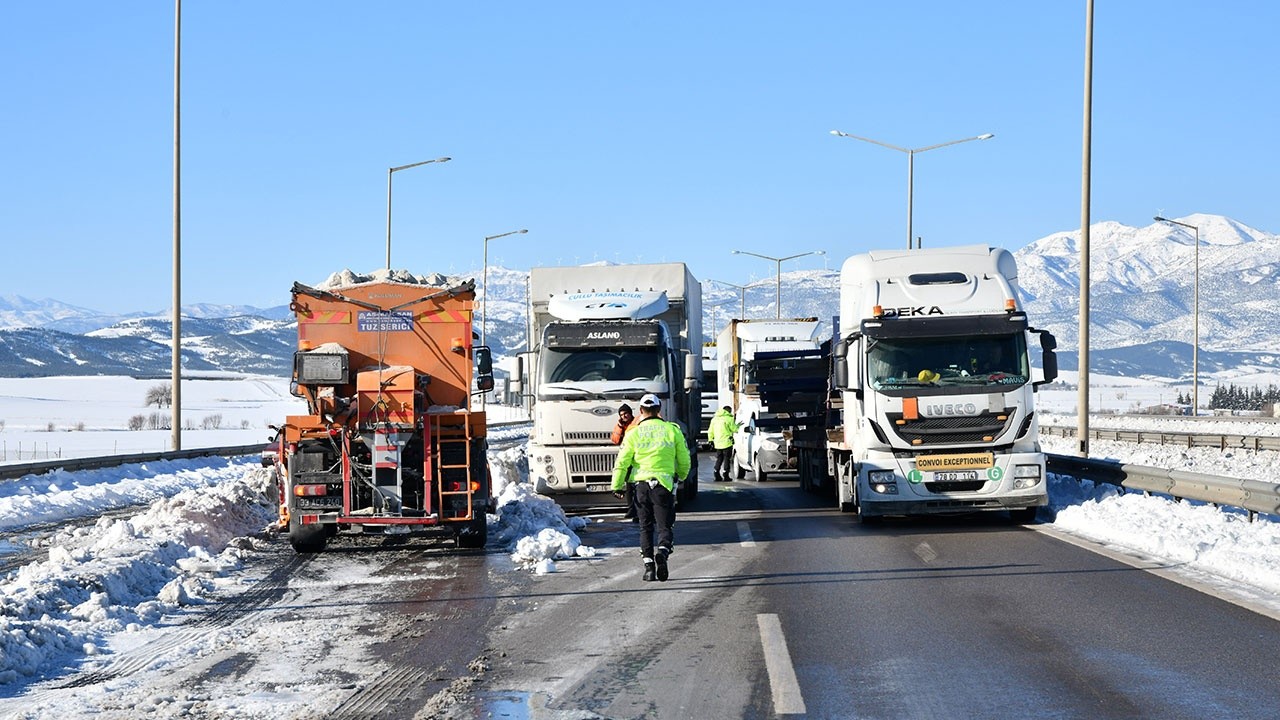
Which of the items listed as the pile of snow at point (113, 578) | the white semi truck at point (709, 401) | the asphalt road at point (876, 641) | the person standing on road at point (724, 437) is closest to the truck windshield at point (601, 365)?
the pile of snow at point (113, 578)

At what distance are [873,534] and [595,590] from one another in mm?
6068

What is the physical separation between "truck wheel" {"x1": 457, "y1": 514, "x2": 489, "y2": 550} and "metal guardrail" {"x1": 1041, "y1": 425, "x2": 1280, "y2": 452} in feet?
88.0

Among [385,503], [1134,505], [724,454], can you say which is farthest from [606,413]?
[724,454]

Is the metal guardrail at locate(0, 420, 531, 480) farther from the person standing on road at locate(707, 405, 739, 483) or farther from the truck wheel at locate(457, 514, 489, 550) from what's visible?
the truck wheel at locate(457, 514, 489, 550)

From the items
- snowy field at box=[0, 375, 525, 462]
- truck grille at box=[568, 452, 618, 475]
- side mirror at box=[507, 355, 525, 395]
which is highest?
side mirror at box=[507, 355, 525, 395]

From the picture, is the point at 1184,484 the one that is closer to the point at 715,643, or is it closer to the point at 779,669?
the point at 715,643

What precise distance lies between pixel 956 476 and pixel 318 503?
7.82m

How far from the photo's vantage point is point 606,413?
20641 millimetres

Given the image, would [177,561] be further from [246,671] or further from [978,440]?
[978,440]

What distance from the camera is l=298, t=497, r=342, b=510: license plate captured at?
49.9 feet

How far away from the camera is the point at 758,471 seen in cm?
3006

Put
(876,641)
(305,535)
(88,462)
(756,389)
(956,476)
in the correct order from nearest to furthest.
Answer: (876,641)
(305,535)
(956,476)
(88,462)
(756,389)

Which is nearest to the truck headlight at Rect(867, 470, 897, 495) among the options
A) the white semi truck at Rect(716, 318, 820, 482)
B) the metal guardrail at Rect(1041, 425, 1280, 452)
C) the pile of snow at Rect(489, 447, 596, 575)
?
the pile of snow at Rect(489, 447, 596, 575)

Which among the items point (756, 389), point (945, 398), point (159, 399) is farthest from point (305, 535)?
point (159, 399)
